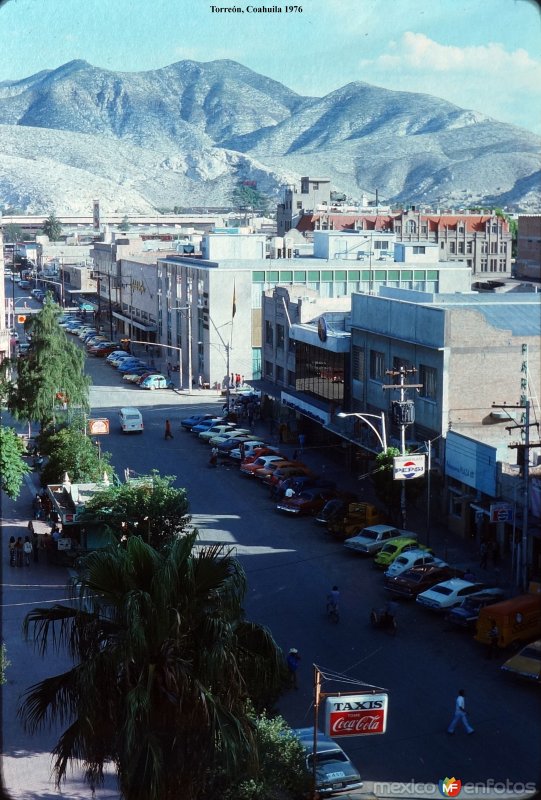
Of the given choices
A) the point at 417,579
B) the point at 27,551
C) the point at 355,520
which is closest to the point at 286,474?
the point at 355,520

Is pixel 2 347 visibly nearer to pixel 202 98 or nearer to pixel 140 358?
pixel 140 358

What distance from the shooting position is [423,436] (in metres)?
18.1

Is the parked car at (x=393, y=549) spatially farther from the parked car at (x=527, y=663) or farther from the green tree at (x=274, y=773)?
the green tree at (x=274, y=773)

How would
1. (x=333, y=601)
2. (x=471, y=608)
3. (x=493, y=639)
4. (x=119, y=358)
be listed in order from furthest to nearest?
(x=119, y=358), (x=333, y=601), (x=471, y=608), (x=493, y=639)

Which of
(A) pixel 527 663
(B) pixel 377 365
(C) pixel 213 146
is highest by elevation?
(C) pixel 213 146

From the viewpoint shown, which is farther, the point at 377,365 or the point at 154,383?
the point at 154,383

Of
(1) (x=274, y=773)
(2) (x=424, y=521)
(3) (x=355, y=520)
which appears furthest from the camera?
(3) (x=355, y=520)

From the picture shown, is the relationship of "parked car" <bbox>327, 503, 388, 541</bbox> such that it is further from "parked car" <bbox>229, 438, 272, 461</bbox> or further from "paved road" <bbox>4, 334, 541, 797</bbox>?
"parked car" <bbox>229, 438, 272, 461</bbox>

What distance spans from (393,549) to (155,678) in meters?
10.3

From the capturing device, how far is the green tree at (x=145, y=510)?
1330 centimetres

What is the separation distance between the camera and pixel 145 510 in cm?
1370

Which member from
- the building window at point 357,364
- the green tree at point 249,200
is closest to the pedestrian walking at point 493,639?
the building window at point 357,364

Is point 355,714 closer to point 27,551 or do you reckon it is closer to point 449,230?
point 27,551

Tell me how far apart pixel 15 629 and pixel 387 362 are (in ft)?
31.8
